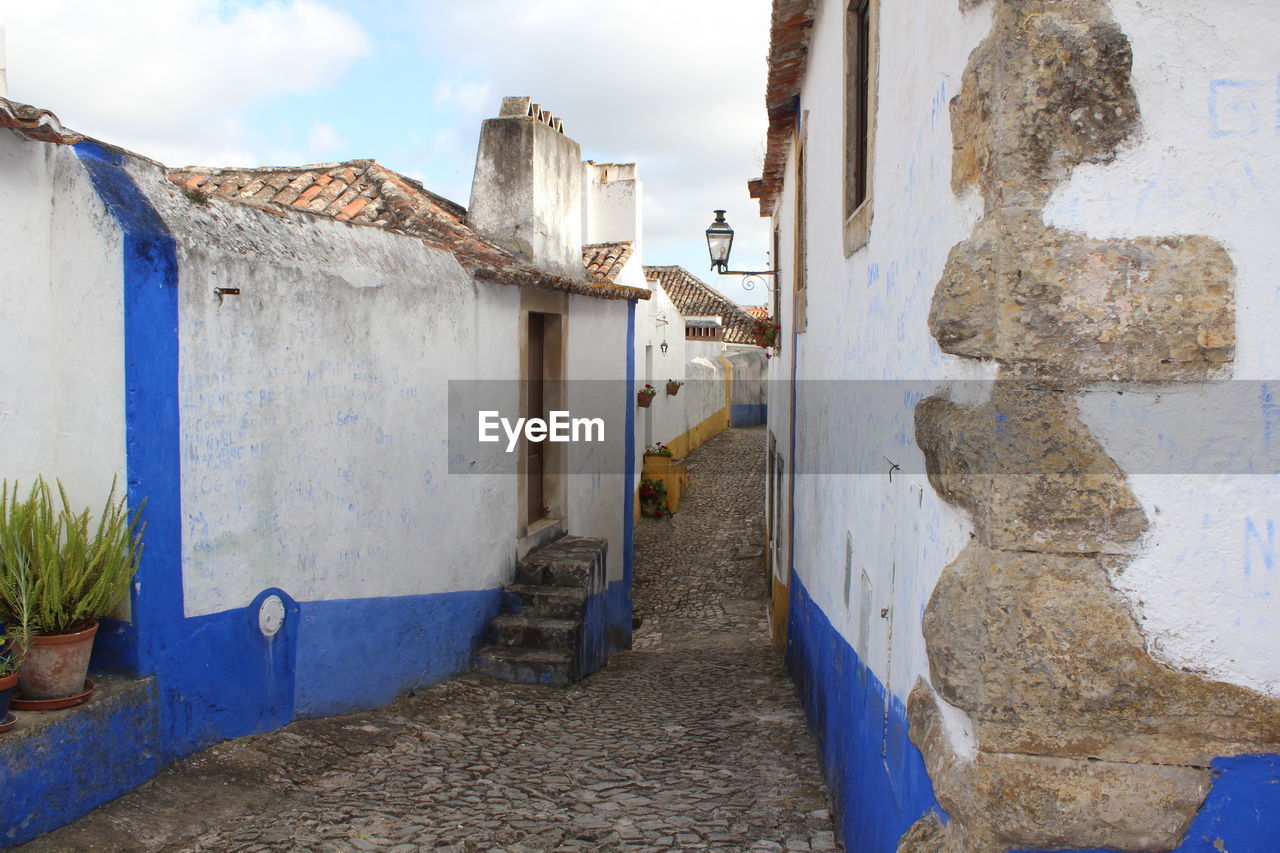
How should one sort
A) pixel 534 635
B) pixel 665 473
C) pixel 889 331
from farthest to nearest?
pixel 665 473 → pixel 534 635 → pixel 889 331

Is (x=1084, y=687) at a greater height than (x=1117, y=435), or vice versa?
(x=1117, y=435)

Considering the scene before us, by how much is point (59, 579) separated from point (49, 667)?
0.36 m

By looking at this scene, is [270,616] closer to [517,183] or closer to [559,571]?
[559,571]

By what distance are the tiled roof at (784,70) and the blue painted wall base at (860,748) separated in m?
3.78

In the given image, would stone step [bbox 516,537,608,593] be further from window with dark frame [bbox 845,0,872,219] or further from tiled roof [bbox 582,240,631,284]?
tiled roof [bbox 582,240,631,284]

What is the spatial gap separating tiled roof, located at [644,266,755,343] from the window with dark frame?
24.0 metres

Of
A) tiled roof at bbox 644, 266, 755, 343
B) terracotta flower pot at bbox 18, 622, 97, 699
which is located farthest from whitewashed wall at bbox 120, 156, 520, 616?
tiled roof at bbox 644, 266, 755, 343

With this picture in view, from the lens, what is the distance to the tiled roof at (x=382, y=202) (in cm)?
773

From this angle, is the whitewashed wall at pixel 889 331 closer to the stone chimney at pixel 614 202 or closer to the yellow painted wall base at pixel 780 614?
the yellow painted wall base at pixel 780 614

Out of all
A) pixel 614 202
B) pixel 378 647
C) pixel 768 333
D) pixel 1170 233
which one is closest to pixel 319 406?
pixel 378 647

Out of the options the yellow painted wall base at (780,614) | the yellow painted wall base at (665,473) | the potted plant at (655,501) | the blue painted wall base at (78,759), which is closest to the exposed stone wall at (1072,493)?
the blue painted wall base at (78,759)

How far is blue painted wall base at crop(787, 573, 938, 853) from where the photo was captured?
9.87 ft

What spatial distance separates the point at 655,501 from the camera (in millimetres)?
17000

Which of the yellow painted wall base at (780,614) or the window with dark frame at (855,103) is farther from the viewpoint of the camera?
the yellow painted wall base at (780,614)
